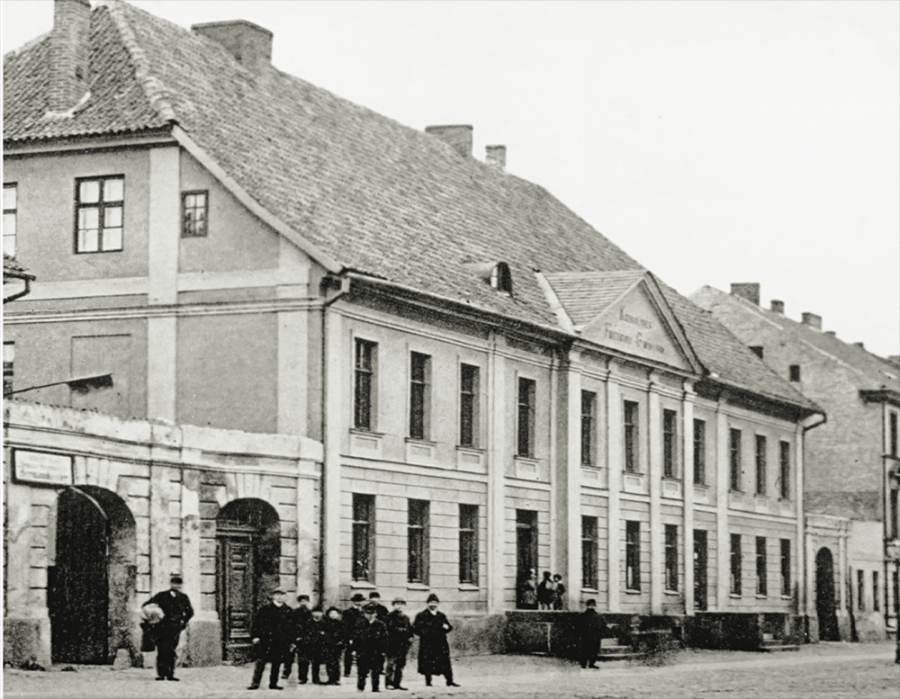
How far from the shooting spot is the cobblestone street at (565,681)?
1958 centimetres

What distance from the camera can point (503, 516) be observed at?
109ft

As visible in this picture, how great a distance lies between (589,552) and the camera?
120 ft

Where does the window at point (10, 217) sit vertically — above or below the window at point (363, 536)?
above

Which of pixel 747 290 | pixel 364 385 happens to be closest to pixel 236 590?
pixel 364 385

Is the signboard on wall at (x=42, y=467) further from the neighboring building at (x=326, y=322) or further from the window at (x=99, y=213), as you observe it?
the window at (x=99, y=213)

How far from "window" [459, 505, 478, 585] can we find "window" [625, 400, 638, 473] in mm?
A: 7161

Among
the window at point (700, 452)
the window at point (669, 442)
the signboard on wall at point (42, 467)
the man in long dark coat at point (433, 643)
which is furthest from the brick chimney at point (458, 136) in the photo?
the signboard on wall at point (42, 467)

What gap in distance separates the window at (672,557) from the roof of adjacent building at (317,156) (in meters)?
6.61

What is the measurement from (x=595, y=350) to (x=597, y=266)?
5.95 meters

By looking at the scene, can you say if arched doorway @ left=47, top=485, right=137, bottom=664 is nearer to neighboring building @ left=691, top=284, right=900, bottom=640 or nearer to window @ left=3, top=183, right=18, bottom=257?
window @ left=3, top=183, right=18, bottom=257

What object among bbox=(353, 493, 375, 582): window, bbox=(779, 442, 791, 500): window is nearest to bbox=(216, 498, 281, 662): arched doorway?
bbox=(353, 493, 375, 582): window

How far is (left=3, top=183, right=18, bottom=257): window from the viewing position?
1163 inches

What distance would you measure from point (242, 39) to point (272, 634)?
1670 cm

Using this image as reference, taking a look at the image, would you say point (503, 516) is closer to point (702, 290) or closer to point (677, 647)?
point (677, 647)
